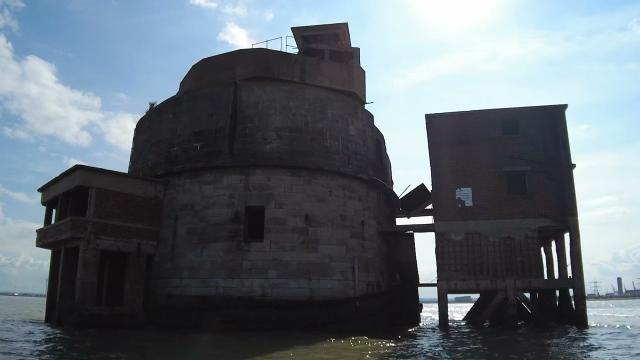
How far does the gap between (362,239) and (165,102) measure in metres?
10.6

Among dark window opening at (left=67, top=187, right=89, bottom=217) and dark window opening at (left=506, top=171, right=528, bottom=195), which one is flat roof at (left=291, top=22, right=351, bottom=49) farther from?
dark window opening at (left=67, top=187, right=89, bottom=217)

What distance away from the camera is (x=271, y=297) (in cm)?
1964

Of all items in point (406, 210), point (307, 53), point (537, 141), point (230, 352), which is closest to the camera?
point (230, 352)

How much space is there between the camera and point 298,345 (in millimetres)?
15250

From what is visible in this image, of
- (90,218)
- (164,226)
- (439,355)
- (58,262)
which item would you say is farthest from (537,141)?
(58,262)

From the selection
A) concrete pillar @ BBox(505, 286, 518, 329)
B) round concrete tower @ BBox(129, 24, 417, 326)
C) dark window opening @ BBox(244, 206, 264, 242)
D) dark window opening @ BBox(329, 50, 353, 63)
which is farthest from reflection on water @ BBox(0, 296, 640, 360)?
dark window opening @ BBox(329, 50, 353, 63)

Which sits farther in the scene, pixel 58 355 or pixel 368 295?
pixel 368 295

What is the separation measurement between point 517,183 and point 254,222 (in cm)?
1134

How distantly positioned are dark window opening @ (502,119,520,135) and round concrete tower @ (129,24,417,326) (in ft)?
19.4

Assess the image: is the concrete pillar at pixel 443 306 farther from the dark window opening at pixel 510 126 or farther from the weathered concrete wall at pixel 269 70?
the weathered concrete wall at pixel 269 70

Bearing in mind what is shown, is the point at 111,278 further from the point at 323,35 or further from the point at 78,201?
the point at 323,35

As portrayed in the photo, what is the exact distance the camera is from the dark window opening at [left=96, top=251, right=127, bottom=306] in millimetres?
22531

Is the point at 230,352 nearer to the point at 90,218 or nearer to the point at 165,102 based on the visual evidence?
the point at 90,218

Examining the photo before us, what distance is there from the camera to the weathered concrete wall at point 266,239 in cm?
1988
